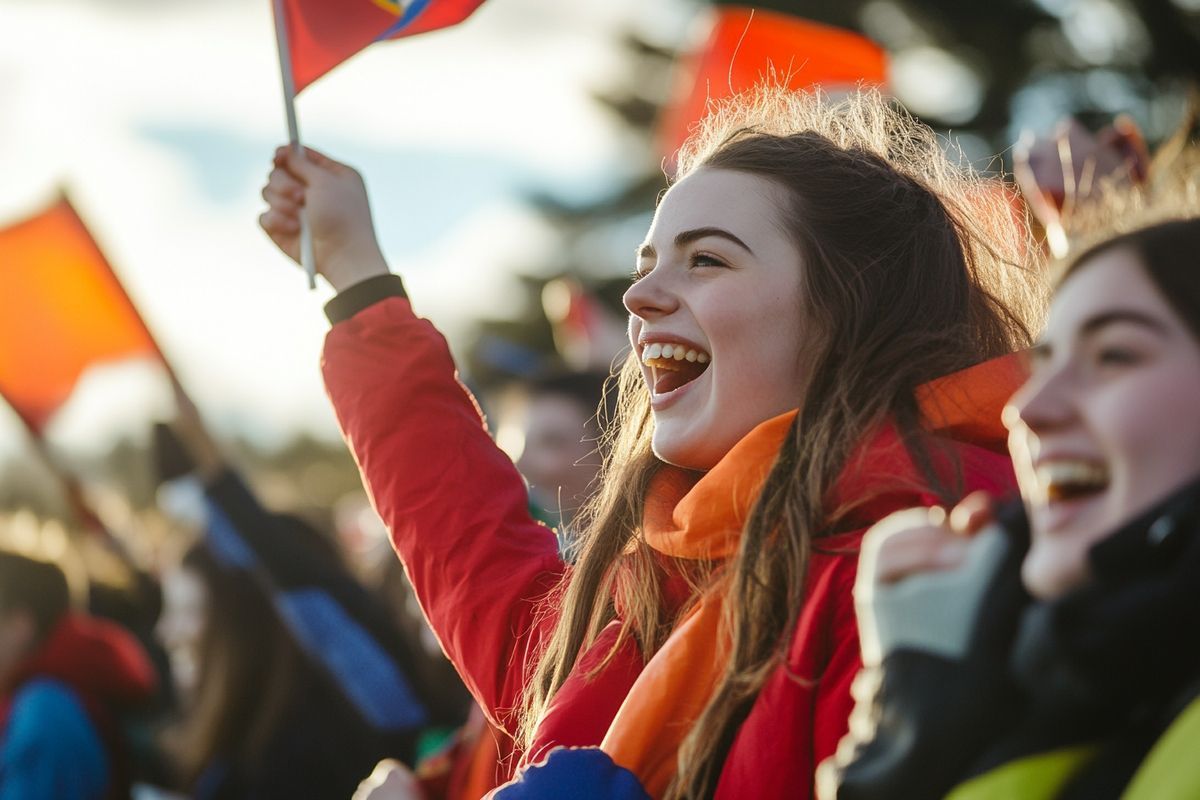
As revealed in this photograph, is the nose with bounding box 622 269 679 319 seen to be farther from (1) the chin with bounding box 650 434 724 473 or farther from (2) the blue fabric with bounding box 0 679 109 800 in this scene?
(2) the blue fabric with bounding box 0 679 109 800

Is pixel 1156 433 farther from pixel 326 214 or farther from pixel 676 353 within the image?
pixel 326 214

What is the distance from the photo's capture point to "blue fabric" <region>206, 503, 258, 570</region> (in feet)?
13.8

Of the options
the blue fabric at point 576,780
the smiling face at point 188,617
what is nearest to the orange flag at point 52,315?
the smiling face at point 188,617

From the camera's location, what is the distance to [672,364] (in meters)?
2.31

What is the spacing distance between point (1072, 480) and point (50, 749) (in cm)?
413

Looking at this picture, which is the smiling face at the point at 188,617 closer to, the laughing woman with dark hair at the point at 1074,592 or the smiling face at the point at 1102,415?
the laughing woman with dark hair at the point at 1074,592

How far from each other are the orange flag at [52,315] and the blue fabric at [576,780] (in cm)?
395

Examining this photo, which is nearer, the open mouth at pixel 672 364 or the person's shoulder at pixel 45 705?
the open mouth at pixel 672 364

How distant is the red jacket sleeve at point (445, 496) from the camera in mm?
2404

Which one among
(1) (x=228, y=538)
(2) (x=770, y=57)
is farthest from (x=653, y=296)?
(2) (x=770, y=57)

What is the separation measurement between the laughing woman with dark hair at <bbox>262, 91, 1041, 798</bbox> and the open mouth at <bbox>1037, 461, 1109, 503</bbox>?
0.46 m

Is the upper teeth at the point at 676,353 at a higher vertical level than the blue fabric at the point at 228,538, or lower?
higher

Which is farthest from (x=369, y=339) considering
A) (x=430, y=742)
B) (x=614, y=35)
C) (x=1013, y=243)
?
(x=614, y=35)

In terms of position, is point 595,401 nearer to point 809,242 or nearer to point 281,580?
point 281,580
